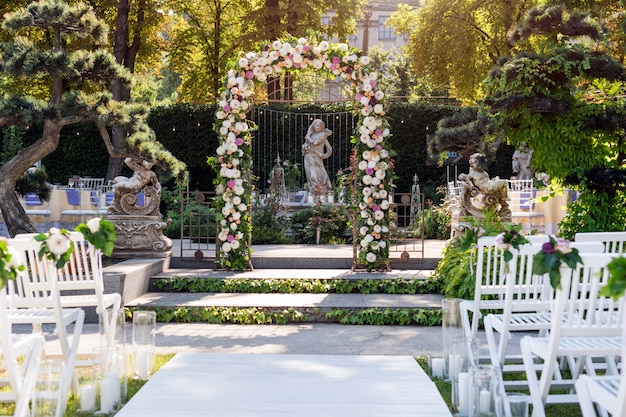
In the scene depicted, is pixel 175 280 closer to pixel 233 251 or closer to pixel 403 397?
pixel 233 251

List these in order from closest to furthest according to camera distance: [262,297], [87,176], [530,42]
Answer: [262,297] < [530,42] < [87,176]

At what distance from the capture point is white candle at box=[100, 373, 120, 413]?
411 centimetres

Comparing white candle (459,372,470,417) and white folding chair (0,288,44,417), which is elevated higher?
white folding chair (0,288,44,417)

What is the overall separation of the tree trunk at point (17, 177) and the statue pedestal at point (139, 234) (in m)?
1.09

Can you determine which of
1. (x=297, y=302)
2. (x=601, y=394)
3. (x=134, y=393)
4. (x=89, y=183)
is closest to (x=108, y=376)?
(x=134, y=393)

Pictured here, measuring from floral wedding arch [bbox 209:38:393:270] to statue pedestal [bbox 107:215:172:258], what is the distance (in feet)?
2.58

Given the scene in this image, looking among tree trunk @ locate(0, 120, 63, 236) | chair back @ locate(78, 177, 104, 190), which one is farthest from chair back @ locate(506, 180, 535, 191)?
tree trunk @ locate(0, 120, 63, 236)

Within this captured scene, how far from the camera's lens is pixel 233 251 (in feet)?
30.5

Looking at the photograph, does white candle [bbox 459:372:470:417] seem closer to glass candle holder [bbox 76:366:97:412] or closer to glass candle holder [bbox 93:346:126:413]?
glass candle holder [bbox 93:346:126:413]

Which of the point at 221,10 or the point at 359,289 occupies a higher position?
the point at 221,10

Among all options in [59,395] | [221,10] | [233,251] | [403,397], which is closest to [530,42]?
[221,10]

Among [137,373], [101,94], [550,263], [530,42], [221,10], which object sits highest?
[221,10]

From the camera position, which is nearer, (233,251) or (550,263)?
(550,263)

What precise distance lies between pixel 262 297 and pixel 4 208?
3200 millimetres
